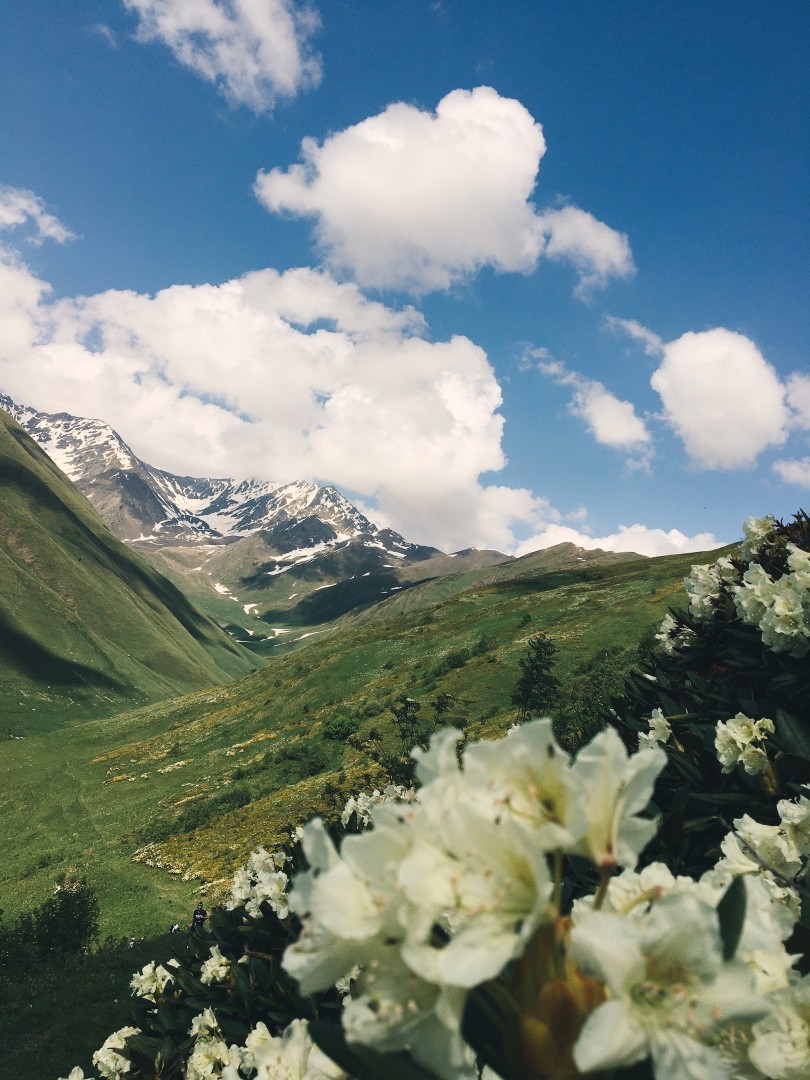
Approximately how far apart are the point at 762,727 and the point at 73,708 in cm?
11120

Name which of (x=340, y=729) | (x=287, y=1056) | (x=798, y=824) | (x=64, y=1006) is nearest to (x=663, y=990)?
(x=287, y=1056)

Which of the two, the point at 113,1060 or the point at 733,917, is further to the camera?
the point at 113,1060

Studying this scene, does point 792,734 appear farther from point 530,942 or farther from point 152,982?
point 152,982

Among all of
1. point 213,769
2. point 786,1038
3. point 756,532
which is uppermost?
point 756,532

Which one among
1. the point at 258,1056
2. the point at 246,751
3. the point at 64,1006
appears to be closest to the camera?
the point at 258,1056

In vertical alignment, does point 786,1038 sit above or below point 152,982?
above

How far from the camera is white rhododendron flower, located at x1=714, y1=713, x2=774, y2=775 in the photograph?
3.97 m

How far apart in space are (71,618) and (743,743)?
5597 inches

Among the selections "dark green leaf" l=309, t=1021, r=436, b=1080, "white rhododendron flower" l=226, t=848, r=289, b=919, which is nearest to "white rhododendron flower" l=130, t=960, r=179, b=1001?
"white rhododendron flower" l=226, t=848, r=289, b=919

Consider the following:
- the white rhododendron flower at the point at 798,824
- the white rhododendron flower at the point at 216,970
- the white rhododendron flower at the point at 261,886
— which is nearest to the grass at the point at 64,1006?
the white rhododendron flower at the point at 261,886

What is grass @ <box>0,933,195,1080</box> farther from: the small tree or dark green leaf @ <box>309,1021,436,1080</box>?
the small tree

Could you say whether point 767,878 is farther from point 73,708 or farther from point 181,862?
point 73,708

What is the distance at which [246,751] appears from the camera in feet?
131

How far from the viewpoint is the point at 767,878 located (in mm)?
2775
